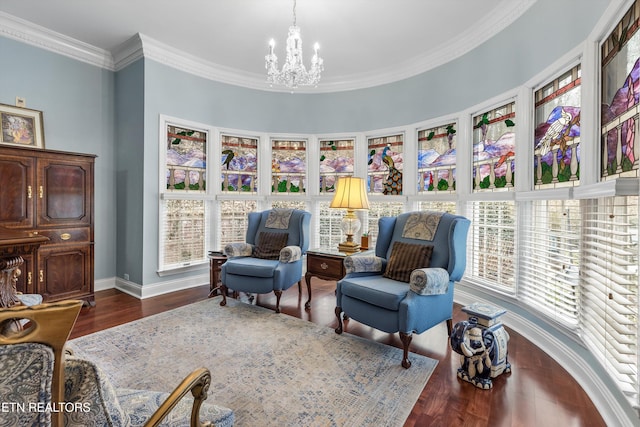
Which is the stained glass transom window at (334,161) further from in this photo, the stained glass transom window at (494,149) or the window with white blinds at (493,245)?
the window with white blinds at (493,245)

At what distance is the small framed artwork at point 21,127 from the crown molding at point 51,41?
32.0 inches

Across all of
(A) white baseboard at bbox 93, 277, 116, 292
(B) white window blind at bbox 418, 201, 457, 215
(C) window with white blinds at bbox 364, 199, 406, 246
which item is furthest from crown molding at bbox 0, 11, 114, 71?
(B) white window blind at bbox 418, 201, 457, 215

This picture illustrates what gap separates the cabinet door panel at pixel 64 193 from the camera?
10.6ft

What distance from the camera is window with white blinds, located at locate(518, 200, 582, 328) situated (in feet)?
7.45

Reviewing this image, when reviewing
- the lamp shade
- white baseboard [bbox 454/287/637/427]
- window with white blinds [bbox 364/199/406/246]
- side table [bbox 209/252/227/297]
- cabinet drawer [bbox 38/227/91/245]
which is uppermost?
the lamp shade

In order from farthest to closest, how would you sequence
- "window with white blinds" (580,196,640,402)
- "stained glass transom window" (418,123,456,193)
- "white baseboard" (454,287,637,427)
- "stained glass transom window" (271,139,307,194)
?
1. "stained glass transom window" (271,139,307,194)
2. "stained glass transom window" (418,123,456,193)
3. "white baseboard" (454,287,637,427)
4. "window with white blinds" (580,196,640,402)

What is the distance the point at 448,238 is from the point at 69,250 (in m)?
3.98

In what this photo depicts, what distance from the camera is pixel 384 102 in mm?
4492

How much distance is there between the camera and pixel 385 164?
4559 mm

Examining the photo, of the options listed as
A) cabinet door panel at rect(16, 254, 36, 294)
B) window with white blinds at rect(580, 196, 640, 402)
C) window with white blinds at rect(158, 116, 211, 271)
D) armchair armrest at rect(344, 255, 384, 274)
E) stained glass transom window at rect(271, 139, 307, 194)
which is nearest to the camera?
window with white blinds at rect(580, 196, 640, 402)

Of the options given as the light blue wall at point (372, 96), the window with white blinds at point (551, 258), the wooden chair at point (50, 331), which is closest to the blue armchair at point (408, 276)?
the window with white blinds at point (551, 258)

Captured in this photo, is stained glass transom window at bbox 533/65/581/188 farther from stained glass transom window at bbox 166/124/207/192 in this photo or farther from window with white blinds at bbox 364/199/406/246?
stained glass transom window at bbox 166/124/207/192

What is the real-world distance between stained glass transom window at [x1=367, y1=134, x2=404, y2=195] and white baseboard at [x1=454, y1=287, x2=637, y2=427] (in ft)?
6.64

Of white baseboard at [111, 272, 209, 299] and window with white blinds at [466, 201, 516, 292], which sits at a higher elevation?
window with white blinds at [466, 201, 516, 292]
